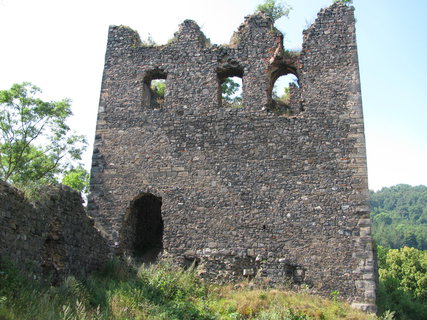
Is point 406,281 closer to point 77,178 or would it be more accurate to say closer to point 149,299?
point 77,178

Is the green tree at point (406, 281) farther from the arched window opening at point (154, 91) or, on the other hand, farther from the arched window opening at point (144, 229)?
the arched window opening at point (154, 91)

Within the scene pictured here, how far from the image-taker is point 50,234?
8.90 meters

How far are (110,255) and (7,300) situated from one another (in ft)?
16.5

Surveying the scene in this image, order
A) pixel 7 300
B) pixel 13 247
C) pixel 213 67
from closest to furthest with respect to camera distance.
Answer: pixel 7 300, pixel 13 247, pixel 213 67

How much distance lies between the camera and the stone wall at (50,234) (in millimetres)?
7480

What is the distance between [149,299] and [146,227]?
439 centimetres

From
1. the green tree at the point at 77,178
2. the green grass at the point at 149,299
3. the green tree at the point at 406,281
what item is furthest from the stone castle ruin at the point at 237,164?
the green tree at the point at 406,281

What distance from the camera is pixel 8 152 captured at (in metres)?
21.8

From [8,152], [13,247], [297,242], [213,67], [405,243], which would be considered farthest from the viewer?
[405,243]

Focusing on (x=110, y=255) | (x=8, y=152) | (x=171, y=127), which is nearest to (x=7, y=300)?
(x=110, y=255)

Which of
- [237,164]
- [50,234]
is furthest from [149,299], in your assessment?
[237,164]

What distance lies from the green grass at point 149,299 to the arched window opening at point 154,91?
4.97 metres

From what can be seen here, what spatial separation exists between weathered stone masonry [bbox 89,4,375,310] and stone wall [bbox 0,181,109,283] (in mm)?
1442

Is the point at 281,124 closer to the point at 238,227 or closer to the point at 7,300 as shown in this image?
the point at 238,227
